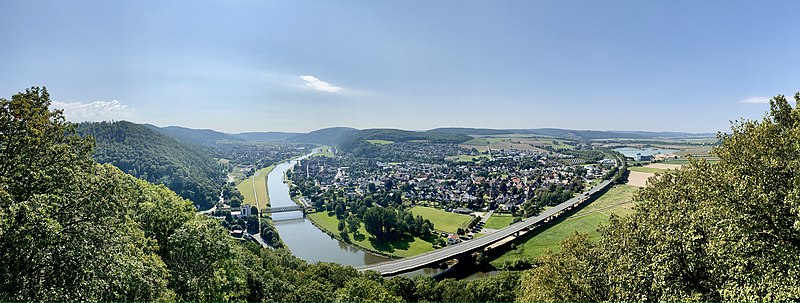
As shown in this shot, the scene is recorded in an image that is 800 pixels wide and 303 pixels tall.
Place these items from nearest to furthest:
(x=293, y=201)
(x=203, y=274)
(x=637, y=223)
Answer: (x=637, y=223)
(x=203, y=274)
(x=293, y=201)

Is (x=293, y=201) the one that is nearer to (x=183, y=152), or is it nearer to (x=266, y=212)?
(x=266, y=212)

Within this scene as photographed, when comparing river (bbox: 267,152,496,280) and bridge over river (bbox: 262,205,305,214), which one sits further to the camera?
bridge over river (bbox: 262,205,305,214)

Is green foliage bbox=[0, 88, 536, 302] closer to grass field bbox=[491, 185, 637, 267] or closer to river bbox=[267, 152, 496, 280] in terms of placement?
river bbox=[267, 152, 496, 280]

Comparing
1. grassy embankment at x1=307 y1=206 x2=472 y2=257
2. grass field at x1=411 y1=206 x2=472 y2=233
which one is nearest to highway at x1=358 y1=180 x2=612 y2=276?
grassy embankment at x1=307 y1=206 x2=472 y2=257

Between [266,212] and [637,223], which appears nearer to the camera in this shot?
[637,223]

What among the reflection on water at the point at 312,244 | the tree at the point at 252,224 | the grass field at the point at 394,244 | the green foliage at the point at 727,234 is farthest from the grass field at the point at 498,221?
the green foliage at the point at 727,234

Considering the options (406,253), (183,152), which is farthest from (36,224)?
(183,152)

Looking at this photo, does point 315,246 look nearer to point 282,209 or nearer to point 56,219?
point 282,209
